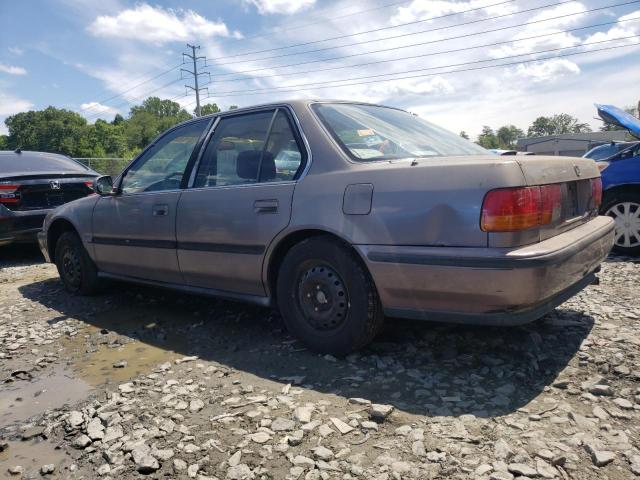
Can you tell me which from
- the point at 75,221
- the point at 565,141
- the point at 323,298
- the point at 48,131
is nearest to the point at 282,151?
the point at 323,298

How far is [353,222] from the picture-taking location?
2.72 m

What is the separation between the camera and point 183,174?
3762 millimetres

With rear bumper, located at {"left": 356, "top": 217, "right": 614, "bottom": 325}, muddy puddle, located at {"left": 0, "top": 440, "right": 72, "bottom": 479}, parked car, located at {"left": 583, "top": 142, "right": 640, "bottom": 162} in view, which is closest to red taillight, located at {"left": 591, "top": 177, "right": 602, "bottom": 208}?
rear bumper, located at {"left": 356, "top": 217, "right": 614, "bottom": 325}

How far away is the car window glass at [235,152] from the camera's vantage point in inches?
131

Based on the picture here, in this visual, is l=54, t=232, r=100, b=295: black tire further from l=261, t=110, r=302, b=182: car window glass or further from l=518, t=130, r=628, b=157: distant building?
l=518, t=130, r=628, b=157: distant building

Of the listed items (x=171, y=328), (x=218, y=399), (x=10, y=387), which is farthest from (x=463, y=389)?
(x=10, y=387)

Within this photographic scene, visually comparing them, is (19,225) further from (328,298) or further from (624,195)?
(624,195)

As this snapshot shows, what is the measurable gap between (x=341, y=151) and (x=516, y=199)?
1058 mm

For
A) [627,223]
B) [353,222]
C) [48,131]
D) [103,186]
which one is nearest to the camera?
[353,222]

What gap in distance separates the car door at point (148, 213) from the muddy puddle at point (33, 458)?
1.65 m

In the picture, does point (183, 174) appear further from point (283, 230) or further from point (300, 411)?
point (300, 411)

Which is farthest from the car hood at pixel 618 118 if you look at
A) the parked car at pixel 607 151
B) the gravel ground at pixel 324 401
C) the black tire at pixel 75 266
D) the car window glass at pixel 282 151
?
the black tire at pixel 75 266

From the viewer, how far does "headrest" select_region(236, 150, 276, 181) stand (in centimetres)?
323

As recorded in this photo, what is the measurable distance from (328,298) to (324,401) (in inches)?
25.1
